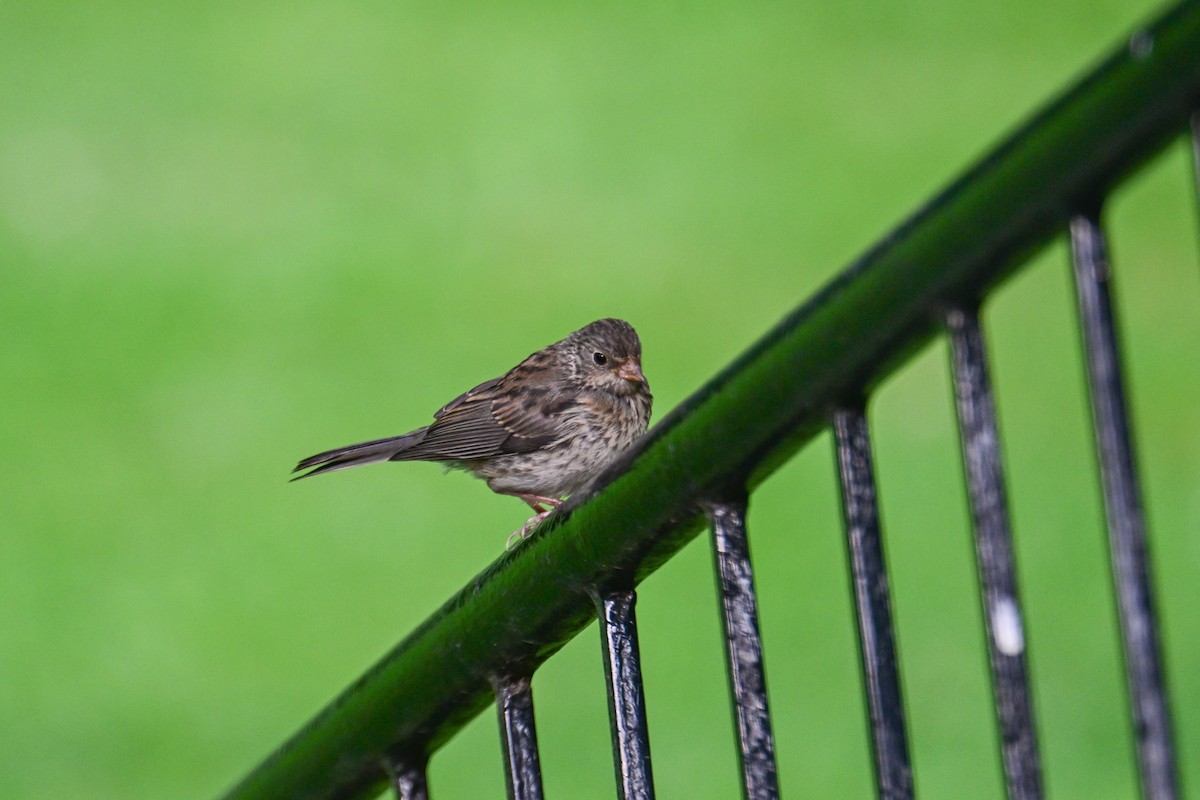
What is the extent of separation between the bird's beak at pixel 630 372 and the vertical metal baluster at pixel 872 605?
3.36 m

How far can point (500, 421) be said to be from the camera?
4.72m

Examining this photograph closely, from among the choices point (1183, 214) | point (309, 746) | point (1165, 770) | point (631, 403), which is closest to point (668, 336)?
point (1183, 214)

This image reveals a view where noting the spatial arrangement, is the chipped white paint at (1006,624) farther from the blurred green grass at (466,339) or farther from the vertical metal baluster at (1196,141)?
the blurred green grass at (466,339)

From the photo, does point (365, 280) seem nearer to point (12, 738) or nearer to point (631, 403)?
point (12, 738)

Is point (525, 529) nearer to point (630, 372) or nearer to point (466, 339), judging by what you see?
point (630, 372)

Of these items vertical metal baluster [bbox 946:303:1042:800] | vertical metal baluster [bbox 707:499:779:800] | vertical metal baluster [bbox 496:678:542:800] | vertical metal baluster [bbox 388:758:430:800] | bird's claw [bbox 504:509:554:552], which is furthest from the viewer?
bird's claw [bbox 504:509:554:552]

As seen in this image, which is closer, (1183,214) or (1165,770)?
(1165,770)

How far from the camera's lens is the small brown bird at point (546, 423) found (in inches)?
179

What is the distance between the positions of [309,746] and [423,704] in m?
0.23

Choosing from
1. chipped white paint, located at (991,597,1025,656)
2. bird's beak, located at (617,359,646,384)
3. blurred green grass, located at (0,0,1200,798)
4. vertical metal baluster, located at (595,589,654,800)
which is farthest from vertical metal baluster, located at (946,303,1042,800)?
blurred green grass, located at (0,0,1200,798)

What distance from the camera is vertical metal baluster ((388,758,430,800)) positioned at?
170 cm

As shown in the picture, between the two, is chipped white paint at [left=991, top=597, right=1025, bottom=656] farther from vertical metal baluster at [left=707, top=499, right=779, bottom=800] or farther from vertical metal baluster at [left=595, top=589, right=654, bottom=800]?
vertical metal baluster at [left=595, top=589, right=654, bottom=800]

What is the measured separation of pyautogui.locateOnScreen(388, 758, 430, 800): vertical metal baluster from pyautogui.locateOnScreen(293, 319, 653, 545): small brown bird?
8.73 feet

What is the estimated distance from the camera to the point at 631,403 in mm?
4617
